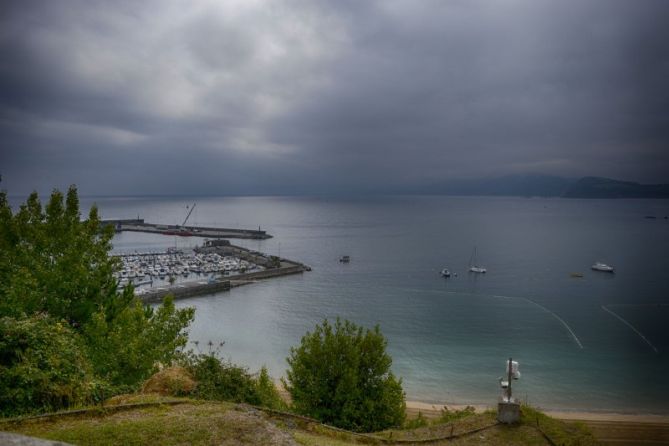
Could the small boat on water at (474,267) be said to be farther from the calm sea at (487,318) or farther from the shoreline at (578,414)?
the shoreline at (578,414)

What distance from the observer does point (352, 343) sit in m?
17.1

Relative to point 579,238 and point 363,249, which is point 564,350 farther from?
point 579,238

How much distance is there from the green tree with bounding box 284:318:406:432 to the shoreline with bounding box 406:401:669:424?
963 cm

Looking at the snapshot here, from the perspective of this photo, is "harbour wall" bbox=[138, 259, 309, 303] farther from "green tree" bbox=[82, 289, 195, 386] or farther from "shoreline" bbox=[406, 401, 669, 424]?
"shoreline" bbox=[406, 401, 669, 424]

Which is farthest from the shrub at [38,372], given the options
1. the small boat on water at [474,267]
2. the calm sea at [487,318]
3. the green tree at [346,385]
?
the small boat on water at [474,267]

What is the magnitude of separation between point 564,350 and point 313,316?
25.6m

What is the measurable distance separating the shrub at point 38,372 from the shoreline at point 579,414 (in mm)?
19126

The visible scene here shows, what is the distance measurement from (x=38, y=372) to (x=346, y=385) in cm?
995

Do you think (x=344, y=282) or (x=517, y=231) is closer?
(x=344, y=282)

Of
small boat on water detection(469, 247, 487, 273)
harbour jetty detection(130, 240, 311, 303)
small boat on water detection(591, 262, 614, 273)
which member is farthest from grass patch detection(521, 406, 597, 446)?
small boat on water detection(591, 262, 614, 273)

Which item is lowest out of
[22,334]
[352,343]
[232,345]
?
[232,345]

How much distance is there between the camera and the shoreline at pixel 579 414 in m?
25.1

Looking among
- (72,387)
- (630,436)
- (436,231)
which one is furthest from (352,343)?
(436,231)

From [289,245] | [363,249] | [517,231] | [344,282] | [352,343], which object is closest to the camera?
[352,343]
